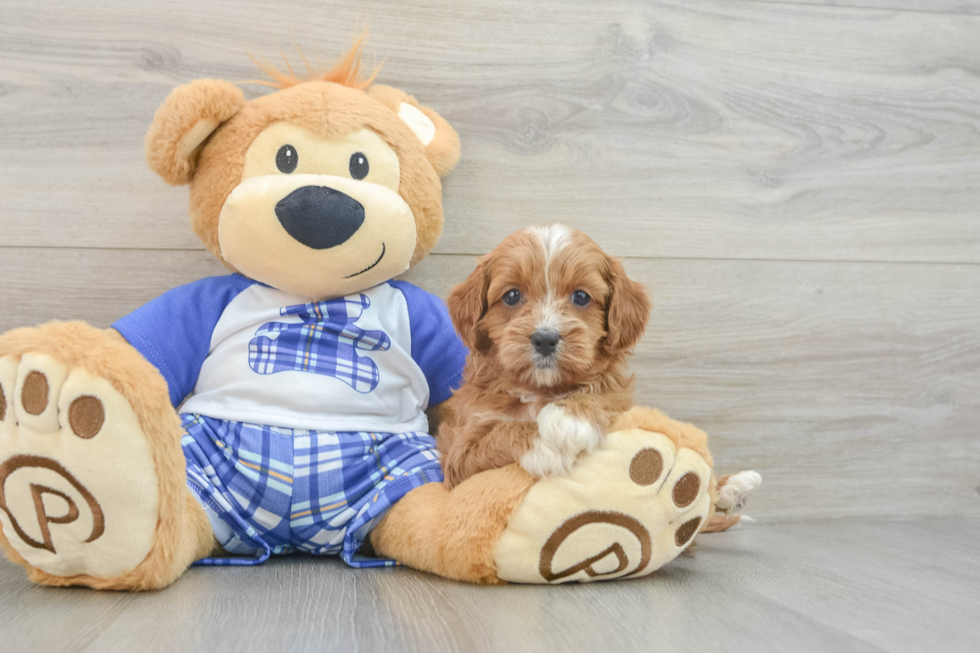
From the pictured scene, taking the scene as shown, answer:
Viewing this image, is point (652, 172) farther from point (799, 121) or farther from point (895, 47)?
Answer: point (895, 47)

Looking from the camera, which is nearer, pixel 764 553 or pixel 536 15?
pixel 764 553

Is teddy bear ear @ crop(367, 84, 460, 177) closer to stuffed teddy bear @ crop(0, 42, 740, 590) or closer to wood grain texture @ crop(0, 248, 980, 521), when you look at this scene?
stuffed teddy bear @ crop(0, 42, 740, 590)

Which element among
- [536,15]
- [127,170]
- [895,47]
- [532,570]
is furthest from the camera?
[895,47]

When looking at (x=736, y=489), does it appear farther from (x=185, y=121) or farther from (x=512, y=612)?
(x=185, y=121)

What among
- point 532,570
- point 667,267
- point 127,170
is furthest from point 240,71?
point 532,570

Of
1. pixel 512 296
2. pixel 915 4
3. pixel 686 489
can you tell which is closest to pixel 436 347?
pixel 512 296

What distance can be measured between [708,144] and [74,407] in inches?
51.1

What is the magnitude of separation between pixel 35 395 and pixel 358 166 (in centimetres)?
58

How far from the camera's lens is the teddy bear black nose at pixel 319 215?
113cm

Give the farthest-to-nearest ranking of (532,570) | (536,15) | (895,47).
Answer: (895,47) < (536,15) < (532,570)

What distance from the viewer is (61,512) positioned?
2.98 ft

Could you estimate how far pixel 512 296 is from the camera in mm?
1042

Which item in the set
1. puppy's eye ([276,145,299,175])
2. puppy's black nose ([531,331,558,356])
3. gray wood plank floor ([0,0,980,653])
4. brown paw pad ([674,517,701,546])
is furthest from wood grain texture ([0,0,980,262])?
brown paw pad ([674,517,701,546])

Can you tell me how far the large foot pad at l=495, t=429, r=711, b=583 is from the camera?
97cm
